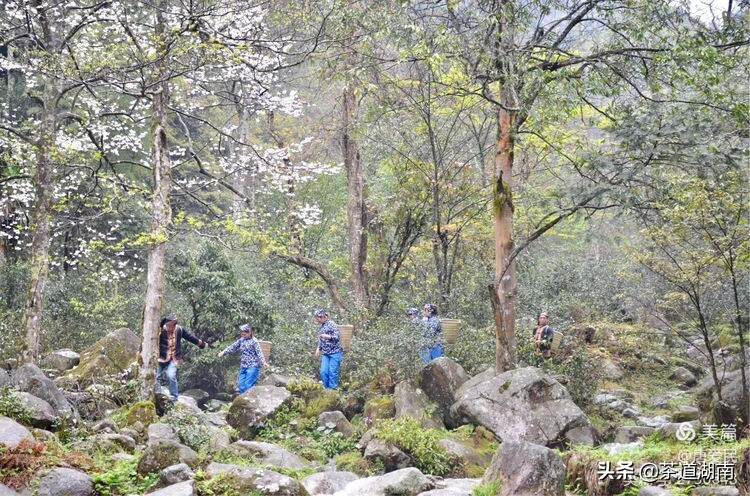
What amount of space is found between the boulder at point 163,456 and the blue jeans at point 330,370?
624 cm

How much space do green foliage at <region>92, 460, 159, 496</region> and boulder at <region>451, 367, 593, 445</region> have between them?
5.18 meters

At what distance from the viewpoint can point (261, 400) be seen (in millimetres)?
11648

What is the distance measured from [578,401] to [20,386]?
8624 millimetres

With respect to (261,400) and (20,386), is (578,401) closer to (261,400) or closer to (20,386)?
(261,400)

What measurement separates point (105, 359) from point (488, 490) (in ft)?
30.3

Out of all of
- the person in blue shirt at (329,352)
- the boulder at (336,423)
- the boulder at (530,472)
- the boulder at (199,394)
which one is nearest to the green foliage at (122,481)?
the boulder at (530,472)

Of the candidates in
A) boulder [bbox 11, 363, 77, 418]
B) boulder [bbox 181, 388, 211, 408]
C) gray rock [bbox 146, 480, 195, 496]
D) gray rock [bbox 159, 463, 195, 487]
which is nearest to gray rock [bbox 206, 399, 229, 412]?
boulder [bbox 181, 388, 211, 408]

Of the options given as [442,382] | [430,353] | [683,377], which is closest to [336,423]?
[442,382]

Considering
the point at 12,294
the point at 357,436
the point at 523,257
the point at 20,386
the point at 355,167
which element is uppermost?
the point at 355,167

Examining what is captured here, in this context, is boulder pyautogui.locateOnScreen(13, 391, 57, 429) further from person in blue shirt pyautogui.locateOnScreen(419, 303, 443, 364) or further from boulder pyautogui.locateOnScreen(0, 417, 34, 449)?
person in blue shirt pyautogui.locateOnScreen(419, 303, 443, 364)

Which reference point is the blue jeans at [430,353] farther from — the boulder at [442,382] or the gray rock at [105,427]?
the gray rock at [105,427]

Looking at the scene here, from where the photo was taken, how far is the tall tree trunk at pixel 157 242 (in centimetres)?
1136

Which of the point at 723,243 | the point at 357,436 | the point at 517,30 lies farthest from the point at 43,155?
the point at 723,243

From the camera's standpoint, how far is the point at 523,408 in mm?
10359
